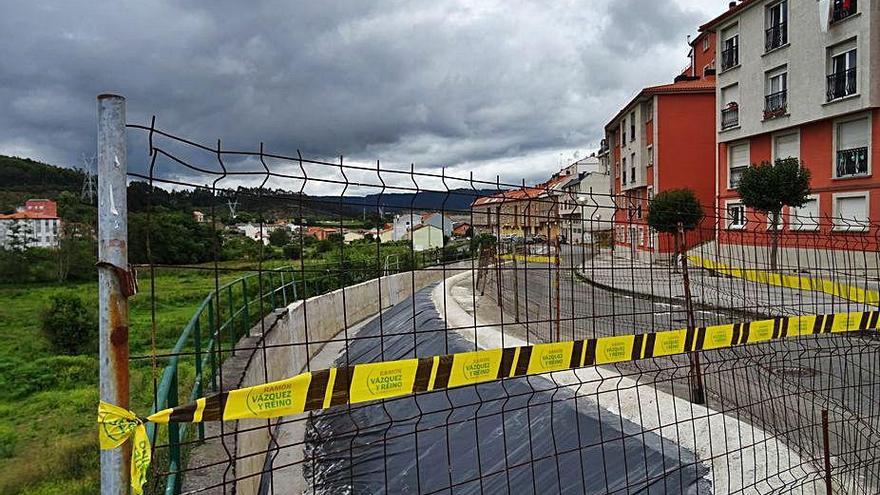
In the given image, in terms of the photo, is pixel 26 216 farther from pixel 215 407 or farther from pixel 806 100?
pixel 806 100

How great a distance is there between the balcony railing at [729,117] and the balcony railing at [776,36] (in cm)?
268

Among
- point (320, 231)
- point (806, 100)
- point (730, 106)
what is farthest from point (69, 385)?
point (730, 106)

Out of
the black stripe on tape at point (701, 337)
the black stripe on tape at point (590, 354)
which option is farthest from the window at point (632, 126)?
the black stripe on tape at point (590, 354)

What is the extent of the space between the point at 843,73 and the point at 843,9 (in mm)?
2073

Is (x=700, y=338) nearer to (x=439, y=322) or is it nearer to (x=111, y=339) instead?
(x=111, y=339)

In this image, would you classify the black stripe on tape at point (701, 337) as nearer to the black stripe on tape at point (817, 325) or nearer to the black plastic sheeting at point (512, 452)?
the black plastic sheeting at point (512, 452)

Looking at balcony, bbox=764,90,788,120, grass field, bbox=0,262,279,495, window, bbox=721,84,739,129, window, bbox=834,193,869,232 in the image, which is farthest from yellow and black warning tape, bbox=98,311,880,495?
window, bbox=721,84,739,129

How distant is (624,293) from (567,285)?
2.59 meters

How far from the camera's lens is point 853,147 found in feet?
58.6

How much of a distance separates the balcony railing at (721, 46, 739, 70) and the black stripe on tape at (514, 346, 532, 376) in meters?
24.6

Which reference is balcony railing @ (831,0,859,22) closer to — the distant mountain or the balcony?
the balcony

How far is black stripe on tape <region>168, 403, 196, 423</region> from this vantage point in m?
1.77

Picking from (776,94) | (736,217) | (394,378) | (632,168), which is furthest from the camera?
(632,168)

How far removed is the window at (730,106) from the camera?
2271 cm
